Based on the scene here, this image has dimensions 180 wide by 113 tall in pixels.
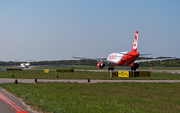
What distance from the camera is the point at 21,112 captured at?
46.2 ft

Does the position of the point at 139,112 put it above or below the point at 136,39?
below

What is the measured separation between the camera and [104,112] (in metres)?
14.1

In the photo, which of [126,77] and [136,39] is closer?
[126,77]

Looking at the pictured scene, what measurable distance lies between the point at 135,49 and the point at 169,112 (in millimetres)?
47832

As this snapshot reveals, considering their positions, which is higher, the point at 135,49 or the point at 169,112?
the point at 135,49

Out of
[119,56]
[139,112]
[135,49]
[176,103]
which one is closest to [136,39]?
[135,49]

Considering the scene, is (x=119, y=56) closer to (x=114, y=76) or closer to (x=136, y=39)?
(x=136, y=39)

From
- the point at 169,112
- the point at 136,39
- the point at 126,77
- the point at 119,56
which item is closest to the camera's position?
the point at 169,112

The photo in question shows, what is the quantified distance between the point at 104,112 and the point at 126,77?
113 feet

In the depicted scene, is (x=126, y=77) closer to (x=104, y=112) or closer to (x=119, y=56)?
(x=119, y=56)

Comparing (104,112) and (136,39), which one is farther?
(136,39)

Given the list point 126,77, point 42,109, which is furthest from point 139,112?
point 126,77

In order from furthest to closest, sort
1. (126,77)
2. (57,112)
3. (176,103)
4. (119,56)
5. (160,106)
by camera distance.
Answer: (119,56) → (126,77) → (176,103) → (160,106) → (57,112)

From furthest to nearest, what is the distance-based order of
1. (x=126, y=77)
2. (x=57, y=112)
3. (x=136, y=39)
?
(x=136, y=39) < (x=126, y=77) < (x=57, y=112)
